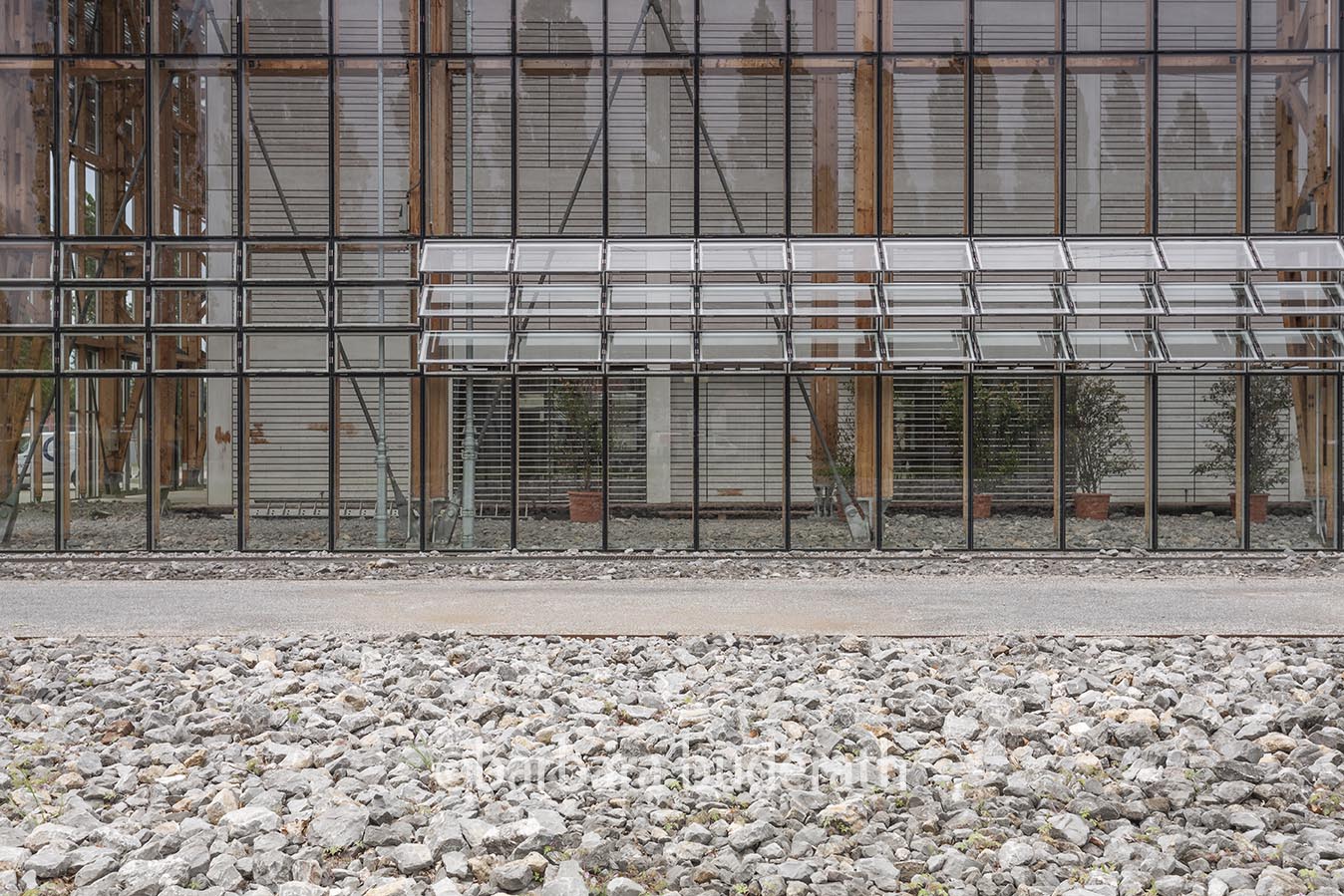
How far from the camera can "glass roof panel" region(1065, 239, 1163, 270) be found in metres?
11.6

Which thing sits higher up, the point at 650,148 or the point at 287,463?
the point at 650,148

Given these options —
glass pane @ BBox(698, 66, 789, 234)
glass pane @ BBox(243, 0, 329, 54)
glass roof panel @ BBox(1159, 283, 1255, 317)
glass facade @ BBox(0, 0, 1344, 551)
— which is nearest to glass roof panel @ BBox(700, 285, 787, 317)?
glass facade @ BBox(0, 0, 1344, 551)

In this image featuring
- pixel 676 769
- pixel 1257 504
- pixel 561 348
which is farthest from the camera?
pixel 1257 504

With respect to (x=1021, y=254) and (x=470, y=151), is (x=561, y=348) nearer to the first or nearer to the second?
(x=470, y=151)

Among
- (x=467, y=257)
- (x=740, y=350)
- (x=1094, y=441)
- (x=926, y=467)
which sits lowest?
(x=926, y=467)

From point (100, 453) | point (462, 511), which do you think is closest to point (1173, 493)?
point (462, 511)

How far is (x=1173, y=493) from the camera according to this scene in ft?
38.5

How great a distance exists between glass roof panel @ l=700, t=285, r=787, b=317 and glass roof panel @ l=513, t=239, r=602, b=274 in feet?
3.69

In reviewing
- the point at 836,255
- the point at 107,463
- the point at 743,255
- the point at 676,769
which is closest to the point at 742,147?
the point at 743,255

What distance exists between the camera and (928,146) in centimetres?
1191

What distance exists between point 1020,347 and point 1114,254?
1.33m

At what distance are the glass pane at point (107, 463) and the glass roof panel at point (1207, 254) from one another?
10.3 metres

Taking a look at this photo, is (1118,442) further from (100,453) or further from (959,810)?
(100,453)

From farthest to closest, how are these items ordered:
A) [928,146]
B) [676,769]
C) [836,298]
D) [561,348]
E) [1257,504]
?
[928,146], [1257,504], [836,298], [561,348], [676,769]
